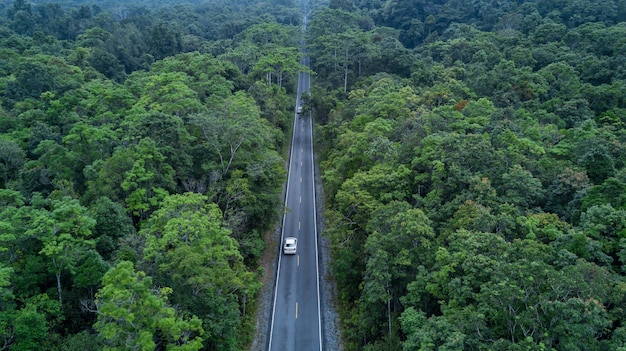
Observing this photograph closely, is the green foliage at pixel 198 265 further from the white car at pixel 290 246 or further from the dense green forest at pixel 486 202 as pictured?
the white car at pixel 290 246

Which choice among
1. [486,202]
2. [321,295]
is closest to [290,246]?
[321,295]

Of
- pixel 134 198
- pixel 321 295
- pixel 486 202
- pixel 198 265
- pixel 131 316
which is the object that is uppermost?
pixel 486 202

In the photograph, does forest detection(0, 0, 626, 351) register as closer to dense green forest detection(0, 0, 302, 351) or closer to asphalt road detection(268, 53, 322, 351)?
dense green forest detection(0, 0, 302, 351)

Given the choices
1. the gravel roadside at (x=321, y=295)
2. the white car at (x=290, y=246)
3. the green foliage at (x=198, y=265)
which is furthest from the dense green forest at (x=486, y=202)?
the green foliage at (x=198, y=265)

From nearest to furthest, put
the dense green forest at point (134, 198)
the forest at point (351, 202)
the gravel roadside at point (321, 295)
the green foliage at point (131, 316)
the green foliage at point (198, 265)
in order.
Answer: the green foliage at point (131, 316), the forest at point (351, 202), the dense green forest at point (134, 198), the green foliage at point (198, 265), the gravel roadside at point (321, 295)

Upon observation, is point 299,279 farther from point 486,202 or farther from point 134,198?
point 486,202

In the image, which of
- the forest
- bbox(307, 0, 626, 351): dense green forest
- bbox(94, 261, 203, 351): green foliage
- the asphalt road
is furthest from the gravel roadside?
bbox(94, 261, 203, 351): green foliage

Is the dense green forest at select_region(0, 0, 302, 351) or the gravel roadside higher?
the dense green forest at select_region(0, 0, 302, 351)
